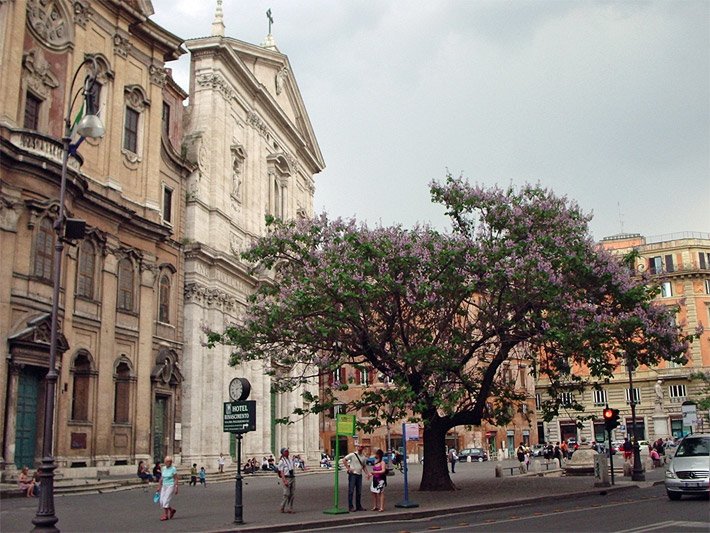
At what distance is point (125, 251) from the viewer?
32875 millimetres

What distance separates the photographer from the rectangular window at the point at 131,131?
3388 centimetres

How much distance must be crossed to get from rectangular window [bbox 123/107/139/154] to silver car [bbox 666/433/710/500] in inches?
977

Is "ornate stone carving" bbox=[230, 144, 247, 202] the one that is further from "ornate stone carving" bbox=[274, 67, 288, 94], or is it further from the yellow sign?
the yellow sign

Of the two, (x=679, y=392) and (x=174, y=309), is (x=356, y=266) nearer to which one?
(x=174, y=309)

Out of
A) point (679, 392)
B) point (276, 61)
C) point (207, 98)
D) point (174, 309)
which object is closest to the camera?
point (174, 309)

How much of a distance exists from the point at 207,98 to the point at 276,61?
10509 mm

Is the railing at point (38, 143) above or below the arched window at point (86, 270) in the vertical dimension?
above

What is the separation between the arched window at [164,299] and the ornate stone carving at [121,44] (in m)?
10.2

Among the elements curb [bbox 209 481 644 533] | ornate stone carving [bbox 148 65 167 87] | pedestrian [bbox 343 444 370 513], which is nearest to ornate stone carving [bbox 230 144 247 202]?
ornate stone carving [bbox 148 65 167 87]

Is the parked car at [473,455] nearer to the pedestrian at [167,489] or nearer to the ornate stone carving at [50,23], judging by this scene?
the ornate stone carving at [50,23]

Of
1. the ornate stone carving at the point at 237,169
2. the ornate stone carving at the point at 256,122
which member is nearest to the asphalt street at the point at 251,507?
the ornate stone carving at the point at 237,169

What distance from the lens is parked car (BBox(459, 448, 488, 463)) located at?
65.9 m

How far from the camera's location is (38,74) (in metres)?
28.4

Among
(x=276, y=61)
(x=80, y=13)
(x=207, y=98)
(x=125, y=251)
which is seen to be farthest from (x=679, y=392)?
(x=80, y=13)
